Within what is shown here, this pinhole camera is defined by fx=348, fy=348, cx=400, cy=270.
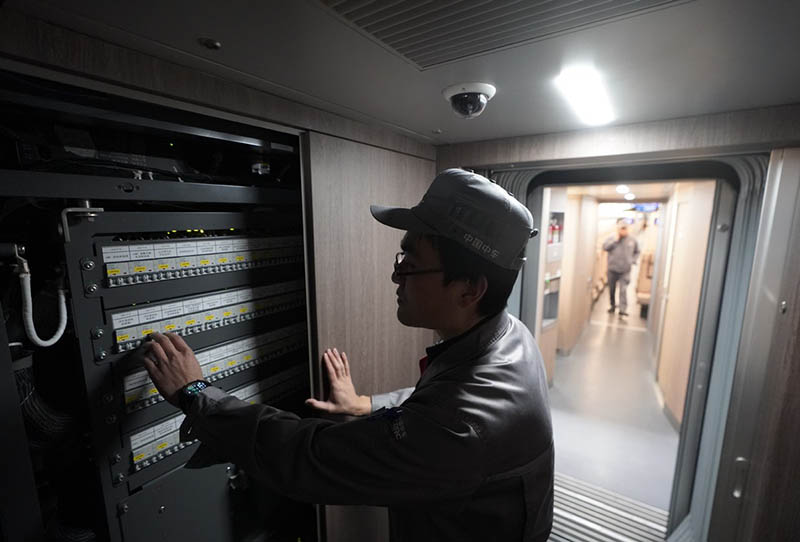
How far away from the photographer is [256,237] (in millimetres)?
1247

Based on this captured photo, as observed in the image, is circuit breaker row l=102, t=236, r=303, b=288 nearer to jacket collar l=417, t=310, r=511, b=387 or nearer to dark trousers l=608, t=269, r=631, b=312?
jacket collar l=417, t=310, r=511, b=387

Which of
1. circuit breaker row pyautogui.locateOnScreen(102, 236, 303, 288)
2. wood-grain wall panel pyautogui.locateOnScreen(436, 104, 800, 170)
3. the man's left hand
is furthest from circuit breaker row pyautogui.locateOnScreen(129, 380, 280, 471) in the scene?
wood-grain wall panel pyautogui.locateOnScreen(436, 104, 800, 170)

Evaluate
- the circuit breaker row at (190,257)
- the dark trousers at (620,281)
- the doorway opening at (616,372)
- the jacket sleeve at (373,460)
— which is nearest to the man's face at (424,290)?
the jacket sleeve at (373,460)

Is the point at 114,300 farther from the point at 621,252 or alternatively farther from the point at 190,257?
the point at 621,252

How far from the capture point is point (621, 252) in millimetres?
6289

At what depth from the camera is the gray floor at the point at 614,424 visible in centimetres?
253

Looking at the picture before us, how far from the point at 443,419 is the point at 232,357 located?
82 cm

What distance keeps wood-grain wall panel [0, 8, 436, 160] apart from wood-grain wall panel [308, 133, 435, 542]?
0.12 metres

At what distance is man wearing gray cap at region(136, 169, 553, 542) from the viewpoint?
70cm

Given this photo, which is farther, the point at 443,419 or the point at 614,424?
the point at 614,424

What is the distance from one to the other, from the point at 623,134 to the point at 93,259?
188 cm

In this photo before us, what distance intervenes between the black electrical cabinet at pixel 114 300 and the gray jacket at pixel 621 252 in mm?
6607

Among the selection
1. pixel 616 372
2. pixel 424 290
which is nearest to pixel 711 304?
pixel 424 290

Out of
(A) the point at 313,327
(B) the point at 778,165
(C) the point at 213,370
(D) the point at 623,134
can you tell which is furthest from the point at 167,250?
(B) the point at 778,165
